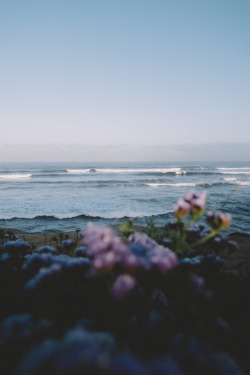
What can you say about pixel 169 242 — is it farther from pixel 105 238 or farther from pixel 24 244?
pixel 24 244

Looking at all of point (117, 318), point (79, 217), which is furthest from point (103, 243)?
point (79, 217)

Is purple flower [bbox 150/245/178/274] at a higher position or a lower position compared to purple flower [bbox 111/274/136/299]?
higher

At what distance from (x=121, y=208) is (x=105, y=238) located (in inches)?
634

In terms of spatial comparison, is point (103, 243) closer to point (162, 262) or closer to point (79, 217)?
point (162, 262)

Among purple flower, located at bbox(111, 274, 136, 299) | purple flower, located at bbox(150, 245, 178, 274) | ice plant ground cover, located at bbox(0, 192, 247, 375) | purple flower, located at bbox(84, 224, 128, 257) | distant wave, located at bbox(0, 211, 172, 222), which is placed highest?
purple flower, located at bbox(84, 224, 128, 257)

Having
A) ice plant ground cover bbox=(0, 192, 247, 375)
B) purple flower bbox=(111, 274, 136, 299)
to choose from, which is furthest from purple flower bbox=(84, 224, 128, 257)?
purple flower bbox=(111, 274, 136, 299)

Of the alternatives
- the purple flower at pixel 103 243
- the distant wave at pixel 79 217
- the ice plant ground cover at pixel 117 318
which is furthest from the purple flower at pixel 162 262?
the distant wave at pixel 79 217

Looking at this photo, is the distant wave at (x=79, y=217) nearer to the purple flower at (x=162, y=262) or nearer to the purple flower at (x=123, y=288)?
the purple flower at (x=162, y=262)

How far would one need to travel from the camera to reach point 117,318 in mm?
1824

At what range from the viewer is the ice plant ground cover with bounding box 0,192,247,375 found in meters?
1.04

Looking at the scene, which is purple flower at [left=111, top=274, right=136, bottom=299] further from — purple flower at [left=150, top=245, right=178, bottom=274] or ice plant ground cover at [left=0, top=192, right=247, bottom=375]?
purple flower at [left=150, top=245, right=178, bottom=274]

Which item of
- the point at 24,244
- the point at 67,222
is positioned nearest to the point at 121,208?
the point at 67,222

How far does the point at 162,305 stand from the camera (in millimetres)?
2389

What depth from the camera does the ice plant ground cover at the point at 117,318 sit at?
3.40ft
